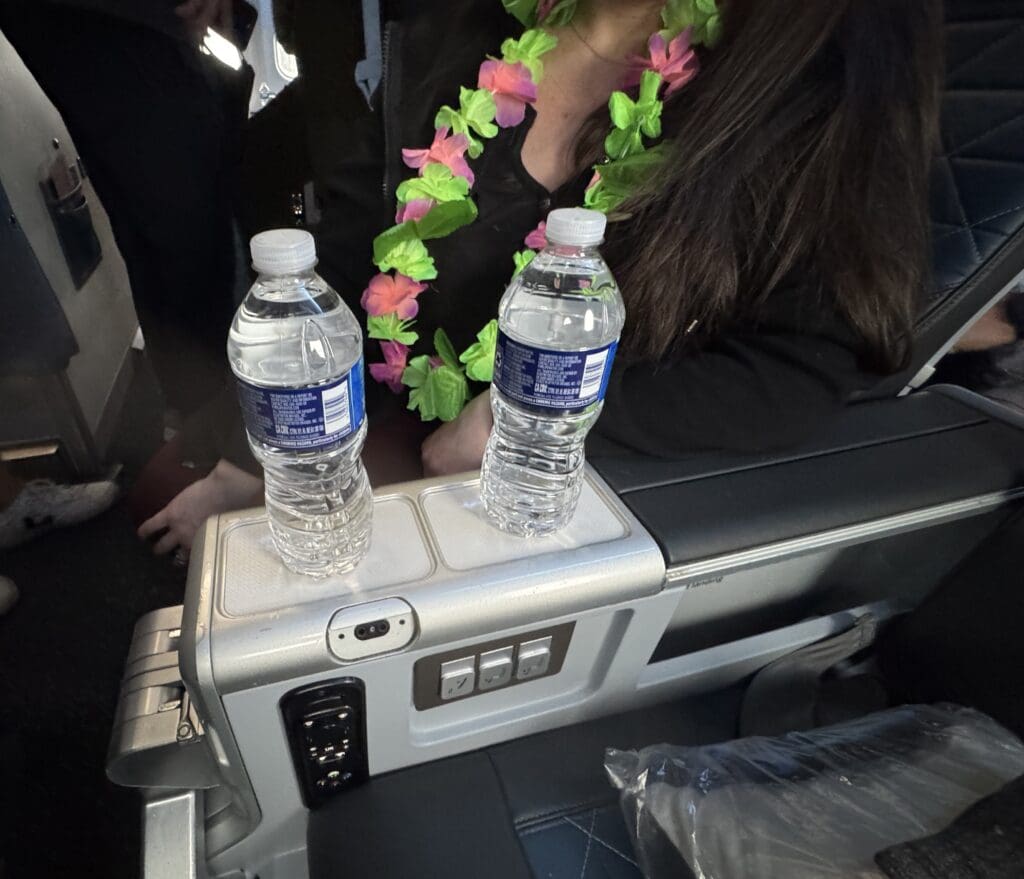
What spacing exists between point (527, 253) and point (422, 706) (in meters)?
0.59

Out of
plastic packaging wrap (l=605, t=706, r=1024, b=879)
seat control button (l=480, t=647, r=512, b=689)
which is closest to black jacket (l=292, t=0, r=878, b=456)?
seat control button (l=480, t=647, r=512, b=689)

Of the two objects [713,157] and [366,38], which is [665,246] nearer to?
[713,157]

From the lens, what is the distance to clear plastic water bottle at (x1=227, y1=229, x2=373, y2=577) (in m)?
0.49

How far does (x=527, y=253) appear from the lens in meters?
0.87

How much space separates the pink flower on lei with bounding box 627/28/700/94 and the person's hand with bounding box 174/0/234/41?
36.6 inches

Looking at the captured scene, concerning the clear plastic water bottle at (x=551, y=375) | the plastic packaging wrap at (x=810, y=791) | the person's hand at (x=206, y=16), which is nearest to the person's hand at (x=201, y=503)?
the clear plastic water bottle at (x=551, y=375)

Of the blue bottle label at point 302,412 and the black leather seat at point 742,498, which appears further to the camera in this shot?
the black leather seat at point 742,498

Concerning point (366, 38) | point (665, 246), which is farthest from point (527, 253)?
point (366, 38)

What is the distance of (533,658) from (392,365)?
500mm

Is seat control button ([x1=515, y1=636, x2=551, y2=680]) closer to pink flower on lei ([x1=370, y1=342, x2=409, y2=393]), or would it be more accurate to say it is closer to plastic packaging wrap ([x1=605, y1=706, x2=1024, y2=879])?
plastic packaging wrap ([x1=605, y1=706, x2=1024, y2=879])

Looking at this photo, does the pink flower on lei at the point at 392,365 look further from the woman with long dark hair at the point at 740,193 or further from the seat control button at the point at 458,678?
the seat control button at the point at 458,678

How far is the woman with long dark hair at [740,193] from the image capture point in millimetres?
711

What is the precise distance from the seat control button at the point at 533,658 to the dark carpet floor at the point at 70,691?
0.96 m

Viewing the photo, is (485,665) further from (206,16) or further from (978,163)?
(206,16)
